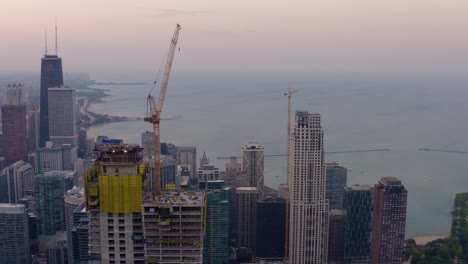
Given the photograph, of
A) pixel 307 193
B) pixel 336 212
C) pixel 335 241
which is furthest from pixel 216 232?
pixel 336 212

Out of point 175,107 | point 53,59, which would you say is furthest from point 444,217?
point 53,59

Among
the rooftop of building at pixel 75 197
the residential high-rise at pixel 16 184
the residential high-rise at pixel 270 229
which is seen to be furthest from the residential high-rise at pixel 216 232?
the residential high-rise at pixel 16 184

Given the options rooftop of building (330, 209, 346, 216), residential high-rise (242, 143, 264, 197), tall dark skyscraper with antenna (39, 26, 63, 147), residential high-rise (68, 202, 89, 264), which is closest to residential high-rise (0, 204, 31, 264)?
residential high-rise (68, 202, 89, 264)

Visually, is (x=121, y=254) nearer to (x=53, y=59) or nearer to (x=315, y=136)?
(x=315, y=136)

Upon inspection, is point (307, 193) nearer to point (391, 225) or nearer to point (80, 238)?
point (391, 225)

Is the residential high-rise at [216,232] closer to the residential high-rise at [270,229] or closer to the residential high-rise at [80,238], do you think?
the residential high-rise at [270,229]

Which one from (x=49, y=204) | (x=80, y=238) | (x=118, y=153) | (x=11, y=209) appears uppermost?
(x=118, y=153)

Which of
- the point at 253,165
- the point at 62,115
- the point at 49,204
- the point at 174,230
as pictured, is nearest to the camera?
the point at 174,230
